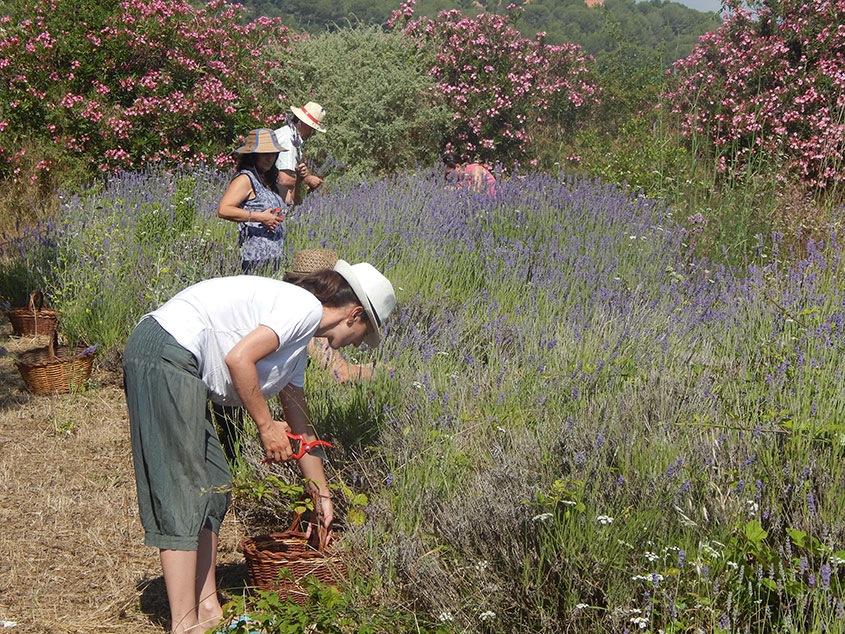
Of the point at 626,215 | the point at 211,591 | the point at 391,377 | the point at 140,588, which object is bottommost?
the point at 140,588

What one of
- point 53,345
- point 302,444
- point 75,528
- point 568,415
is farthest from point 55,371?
point 568,415

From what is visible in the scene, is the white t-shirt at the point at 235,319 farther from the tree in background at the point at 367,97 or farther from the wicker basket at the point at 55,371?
the tree in background at the point at 367,97

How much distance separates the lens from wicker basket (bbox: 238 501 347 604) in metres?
2.90

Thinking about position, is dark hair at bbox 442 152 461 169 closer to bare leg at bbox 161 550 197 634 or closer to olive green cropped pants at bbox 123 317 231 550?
olive green cropped pants at bbox 123 317 231 550

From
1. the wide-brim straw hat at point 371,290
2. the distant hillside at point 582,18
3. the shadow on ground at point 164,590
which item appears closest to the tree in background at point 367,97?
the shadow on ground at point 164,590

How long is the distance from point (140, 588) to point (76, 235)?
346 centimetres

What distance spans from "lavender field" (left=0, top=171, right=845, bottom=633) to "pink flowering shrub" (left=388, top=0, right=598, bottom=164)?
6.49m

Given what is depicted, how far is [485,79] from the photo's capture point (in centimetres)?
1272

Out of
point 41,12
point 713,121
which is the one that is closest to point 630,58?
point 713,121

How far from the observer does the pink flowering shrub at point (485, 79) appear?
1255 cm

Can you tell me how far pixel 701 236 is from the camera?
6625 millimetres

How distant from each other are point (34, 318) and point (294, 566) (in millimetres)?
3796

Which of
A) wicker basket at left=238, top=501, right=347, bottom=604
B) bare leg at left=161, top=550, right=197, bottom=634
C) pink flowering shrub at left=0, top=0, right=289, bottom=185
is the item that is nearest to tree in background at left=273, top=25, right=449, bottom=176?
pink flowering shrub at left=0, top=0, right=289, bottom=185

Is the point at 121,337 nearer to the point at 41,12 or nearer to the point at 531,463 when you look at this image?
the point at 531,463
